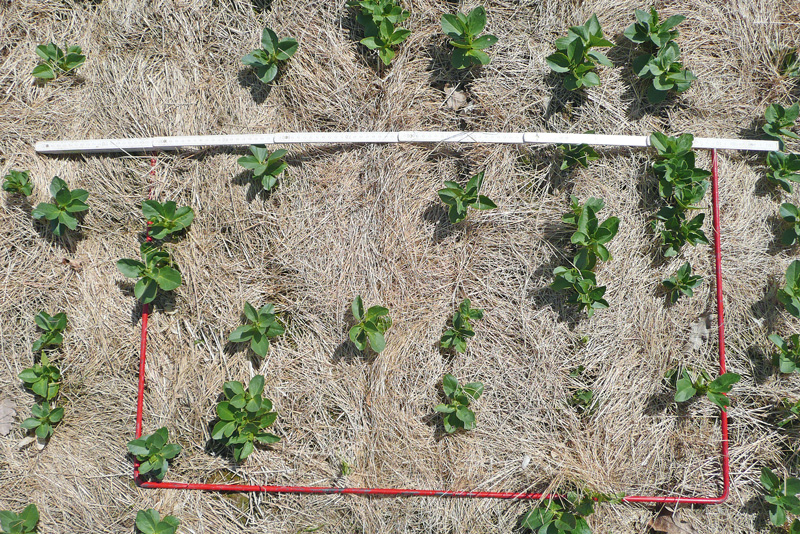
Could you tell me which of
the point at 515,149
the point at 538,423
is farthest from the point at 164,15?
the point at 538,423

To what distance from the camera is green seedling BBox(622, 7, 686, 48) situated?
8.03 ft

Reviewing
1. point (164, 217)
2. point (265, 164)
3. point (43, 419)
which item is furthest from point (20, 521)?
point (265, 164)

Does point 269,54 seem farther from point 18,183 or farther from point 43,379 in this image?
point 43,379

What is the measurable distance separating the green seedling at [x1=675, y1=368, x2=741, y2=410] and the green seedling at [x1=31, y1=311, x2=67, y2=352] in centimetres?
318

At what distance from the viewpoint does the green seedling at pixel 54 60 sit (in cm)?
255

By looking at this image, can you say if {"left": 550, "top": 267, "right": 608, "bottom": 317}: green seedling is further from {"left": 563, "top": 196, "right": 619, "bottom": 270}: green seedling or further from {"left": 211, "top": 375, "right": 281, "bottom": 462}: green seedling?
{"left": 211, "top": 375, "right": 281, "bottom": 462}: green seedling

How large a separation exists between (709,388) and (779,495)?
639mm

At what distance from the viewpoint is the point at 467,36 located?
7.95 feet

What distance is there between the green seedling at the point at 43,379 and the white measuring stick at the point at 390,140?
1155mm

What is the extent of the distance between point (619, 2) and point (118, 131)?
2.79 metres

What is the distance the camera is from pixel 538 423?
8.10 feet

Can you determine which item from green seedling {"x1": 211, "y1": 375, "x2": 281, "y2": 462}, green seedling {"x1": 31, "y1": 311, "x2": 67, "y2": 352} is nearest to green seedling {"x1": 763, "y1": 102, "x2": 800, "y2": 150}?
green seedling {"x1": 211, "y1": 375, "x2": 281, "y2": 462}

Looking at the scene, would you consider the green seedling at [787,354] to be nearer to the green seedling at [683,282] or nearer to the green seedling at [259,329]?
the green seedling at [683,282]

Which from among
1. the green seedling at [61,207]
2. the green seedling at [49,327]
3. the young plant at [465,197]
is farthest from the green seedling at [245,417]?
the young plant at [465,197]
